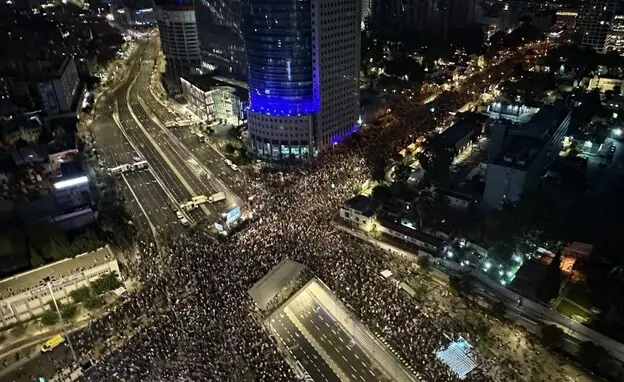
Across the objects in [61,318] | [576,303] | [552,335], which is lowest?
[61,318]

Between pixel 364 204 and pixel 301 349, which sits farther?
pixel 364 204

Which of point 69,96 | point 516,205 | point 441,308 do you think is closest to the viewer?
point 441,308

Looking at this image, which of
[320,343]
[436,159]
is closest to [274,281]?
[320,343]

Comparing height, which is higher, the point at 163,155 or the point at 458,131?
the point at 458,131

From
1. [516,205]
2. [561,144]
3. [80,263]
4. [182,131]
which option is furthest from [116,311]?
[561,144]

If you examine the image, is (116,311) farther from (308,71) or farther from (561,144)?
(561,144)

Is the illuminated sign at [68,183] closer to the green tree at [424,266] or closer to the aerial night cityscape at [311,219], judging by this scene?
the aerial night cityscape at [311,219]

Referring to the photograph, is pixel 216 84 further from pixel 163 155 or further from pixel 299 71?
pixel 299 71
